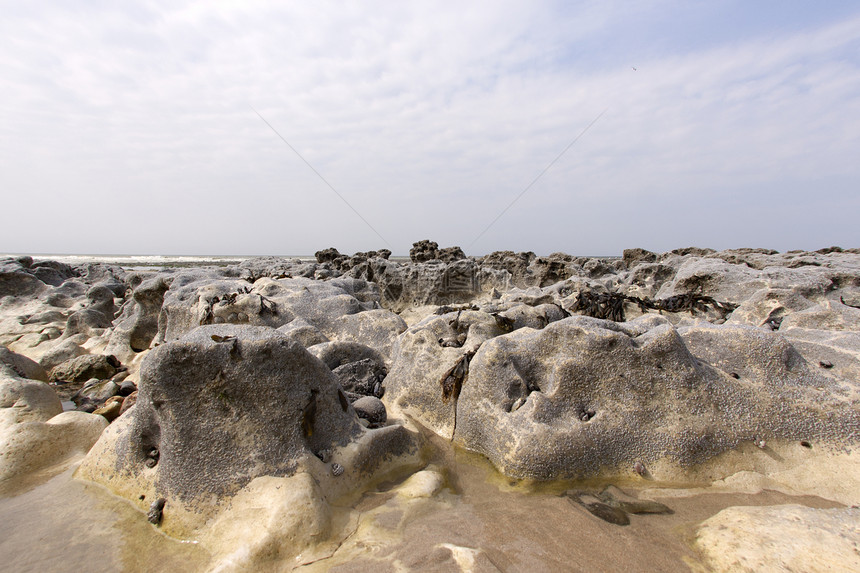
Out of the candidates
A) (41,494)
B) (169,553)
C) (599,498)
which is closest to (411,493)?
(599,498)

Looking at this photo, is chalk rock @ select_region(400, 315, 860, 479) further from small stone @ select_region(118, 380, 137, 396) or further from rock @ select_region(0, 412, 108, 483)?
small stone @ select_region(118, 380, 137, 396)

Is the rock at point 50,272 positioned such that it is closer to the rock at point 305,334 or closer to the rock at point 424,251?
the rock at point 424,251

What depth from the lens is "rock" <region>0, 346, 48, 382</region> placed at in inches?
178

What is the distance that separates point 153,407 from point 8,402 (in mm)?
1855

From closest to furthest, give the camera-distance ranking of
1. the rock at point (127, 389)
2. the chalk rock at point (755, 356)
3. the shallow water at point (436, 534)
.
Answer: the shallow water at point (436, 534) → the chalk rock at point (755, 356) → the rock at point (127, 389)

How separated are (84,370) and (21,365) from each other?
2.04ft

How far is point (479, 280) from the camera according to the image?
35.9 ft

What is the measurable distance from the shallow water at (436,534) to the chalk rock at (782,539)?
108 mm

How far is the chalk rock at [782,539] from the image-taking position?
160 cm

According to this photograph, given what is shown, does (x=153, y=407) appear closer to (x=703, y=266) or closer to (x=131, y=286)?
(x=703, y=266)

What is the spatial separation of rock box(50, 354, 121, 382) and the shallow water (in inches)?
136

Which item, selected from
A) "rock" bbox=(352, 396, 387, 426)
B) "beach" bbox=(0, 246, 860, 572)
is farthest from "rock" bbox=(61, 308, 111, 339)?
"rock" bbox=(352, 396, 387, 426)

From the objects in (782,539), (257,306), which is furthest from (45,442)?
(782,539)

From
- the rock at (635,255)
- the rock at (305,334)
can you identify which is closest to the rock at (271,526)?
the rock at (305,334)
